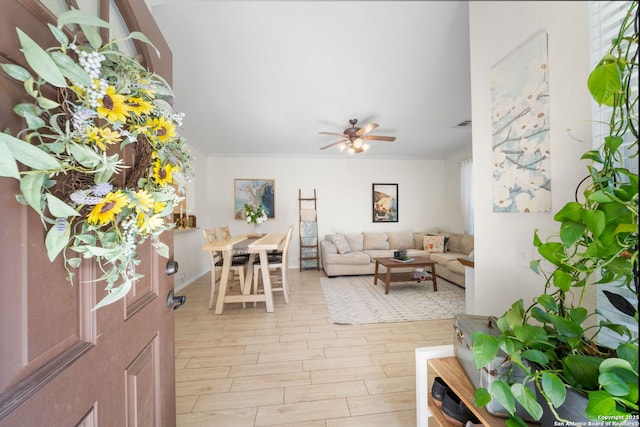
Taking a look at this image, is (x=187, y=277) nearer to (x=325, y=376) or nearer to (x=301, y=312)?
(x=301, y=312)

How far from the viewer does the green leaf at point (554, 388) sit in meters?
0.49

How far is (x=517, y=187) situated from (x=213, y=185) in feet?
16.2

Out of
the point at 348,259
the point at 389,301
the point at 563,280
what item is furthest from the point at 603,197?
the point at 348,259

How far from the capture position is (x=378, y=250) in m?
4.82

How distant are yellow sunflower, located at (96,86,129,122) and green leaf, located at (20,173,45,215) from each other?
0.52 feet

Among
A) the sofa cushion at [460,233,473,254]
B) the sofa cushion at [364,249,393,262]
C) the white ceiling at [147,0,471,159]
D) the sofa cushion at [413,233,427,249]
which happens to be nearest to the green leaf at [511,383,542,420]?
the white ceiling at [147,0,471,159]

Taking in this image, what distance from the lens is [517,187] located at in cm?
104

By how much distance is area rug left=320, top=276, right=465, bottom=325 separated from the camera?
2.64m

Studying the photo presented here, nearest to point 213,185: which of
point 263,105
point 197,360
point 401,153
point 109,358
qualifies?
point 263,105

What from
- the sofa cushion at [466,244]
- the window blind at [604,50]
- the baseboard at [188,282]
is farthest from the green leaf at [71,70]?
the sofa cushion at [466,244]

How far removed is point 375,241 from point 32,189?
4.89m

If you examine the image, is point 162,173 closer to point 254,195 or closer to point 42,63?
point 42,63

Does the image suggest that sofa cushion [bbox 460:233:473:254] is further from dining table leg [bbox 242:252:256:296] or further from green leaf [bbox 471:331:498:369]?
green leaf [bbox 471:331:498:369]

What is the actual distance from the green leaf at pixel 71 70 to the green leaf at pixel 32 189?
18 cm
